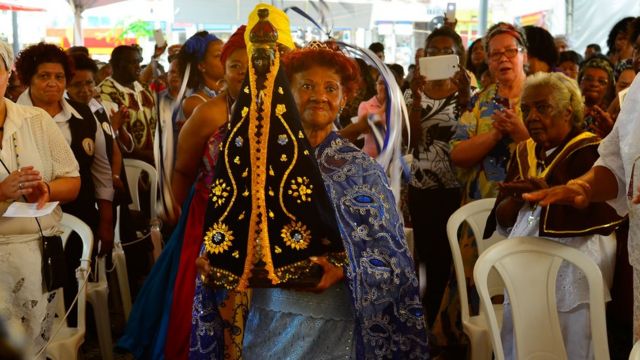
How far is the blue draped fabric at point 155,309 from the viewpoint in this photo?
3924 mm

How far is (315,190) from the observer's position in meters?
2.41

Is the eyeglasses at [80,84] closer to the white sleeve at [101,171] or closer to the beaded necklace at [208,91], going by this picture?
the white sleeve at [101,171]

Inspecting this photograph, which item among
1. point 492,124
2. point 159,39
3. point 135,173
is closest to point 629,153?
point 492,124

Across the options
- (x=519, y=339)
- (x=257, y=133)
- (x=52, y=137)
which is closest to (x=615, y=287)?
(x=519, y=339)

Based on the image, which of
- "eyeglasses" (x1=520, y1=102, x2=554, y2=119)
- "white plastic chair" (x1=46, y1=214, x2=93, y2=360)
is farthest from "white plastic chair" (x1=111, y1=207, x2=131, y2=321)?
"eyeglasses" (x1=520, y1=102, x2=554, y2=119)

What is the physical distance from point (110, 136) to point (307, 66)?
8.08 feet

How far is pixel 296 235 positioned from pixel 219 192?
0.27 m

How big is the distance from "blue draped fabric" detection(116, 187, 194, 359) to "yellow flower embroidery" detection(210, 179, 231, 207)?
149 cm

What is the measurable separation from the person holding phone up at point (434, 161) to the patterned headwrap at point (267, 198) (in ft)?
7.45

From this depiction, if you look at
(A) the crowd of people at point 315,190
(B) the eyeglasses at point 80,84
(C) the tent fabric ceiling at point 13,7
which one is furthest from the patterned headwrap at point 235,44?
(C) the tent fabric ceiling at point 13,7

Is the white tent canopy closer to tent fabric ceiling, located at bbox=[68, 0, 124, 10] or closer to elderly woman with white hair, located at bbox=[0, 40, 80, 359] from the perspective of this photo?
tent fabric ceiling, located at bbox=[68, 0, 124, 10]

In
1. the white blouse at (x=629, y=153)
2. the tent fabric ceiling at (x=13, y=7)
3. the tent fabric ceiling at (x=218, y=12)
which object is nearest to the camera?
the white blouse at (x=629, y=153)

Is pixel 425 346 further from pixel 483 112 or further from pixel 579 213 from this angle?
pixel 483 112

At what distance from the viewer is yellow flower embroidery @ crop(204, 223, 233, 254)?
94.1 inches
